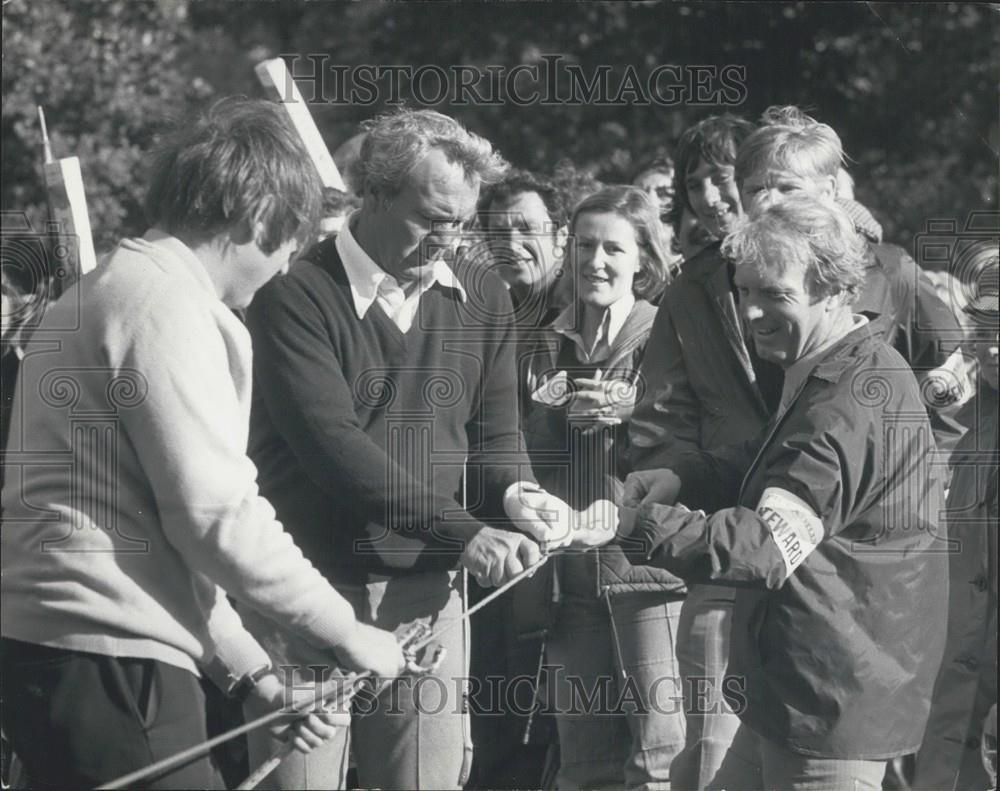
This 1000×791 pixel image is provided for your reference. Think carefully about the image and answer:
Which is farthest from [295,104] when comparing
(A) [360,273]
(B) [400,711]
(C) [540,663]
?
(B) [400,711]

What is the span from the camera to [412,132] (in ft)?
12.3

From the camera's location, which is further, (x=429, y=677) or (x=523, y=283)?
(x=523, y=283)

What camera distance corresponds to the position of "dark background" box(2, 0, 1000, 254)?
8.70 metres

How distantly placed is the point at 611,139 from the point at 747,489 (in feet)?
20.9

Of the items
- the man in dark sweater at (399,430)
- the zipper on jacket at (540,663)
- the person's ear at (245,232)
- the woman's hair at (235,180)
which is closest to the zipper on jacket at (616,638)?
the zipper on jacket at (540,663)

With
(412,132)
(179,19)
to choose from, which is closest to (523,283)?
(412,132)

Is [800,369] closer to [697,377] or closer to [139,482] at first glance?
[697,377]

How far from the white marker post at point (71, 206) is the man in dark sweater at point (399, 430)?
1.04 meters

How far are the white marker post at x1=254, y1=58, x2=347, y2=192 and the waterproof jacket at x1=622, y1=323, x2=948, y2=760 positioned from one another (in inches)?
72.0

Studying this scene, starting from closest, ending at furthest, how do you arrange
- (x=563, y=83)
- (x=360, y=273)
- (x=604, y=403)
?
(x=360, y=273)
(x=604, y=403)
(x=563, y=83)

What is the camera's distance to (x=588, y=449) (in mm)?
4398

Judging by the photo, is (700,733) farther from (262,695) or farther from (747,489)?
(262,695)

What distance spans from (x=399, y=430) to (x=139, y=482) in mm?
1090

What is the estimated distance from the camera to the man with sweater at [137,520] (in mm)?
2619
